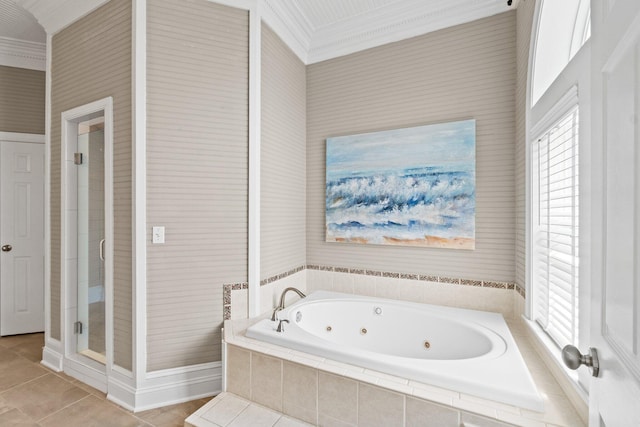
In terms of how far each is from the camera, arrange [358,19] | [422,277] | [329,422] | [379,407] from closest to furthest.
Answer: [379,407]
[329,422]
[422,277]
[358,19]

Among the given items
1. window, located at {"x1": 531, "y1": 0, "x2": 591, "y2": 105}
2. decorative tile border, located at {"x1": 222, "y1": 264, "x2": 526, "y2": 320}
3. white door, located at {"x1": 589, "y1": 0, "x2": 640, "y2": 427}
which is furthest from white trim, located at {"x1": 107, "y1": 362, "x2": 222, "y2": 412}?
window, located at {"x1": 531, "y1": 0, "x2": 591, "y2": 105}

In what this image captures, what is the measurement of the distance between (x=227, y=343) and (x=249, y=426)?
1.51 feet

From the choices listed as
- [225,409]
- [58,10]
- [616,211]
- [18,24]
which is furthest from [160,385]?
[18,24]

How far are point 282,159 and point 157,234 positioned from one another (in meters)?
1.11

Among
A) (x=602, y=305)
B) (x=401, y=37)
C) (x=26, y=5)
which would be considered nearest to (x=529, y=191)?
(x=602, y=305)

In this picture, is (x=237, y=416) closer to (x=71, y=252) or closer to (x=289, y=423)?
(x=289, y=423)

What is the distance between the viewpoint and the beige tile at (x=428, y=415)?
1.22 m

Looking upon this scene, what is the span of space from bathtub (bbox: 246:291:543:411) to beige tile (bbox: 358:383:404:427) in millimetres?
108

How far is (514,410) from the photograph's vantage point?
118 cm

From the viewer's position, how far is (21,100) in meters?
3.02

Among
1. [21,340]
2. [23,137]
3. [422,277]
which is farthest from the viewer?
[23,137]

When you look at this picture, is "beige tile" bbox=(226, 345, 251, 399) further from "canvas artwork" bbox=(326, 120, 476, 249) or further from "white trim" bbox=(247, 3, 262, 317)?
"canvas artwork" bbox=(326, 120, 476, 249)

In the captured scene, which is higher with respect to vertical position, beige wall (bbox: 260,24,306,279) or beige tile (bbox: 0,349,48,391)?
beige wall (bbox: 260,24,306,279)

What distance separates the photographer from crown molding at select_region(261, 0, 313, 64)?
2.28 metres
